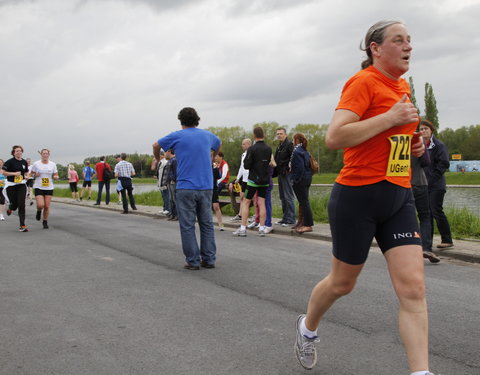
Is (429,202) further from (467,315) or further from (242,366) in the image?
(242,366)

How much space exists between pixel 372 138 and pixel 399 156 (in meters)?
0.18

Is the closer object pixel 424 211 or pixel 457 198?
pixel 424 211

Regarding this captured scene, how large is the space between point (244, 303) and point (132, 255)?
358cm

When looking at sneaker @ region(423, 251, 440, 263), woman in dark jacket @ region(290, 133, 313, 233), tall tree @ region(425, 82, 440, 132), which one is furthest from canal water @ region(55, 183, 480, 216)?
tall tree @ region(425, 82, 440, 132)

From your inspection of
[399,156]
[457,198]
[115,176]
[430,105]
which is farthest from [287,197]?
[430,105]

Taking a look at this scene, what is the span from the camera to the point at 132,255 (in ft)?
27.1

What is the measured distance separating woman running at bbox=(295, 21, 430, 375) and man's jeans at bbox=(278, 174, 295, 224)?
9.06 m

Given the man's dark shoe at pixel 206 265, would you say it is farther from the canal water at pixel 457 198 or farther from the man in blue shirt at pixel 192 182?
the canal water at pixel 457 198

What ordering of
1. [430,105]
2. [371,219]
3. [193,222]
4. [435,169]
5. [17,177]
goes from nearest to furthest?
[371,219] → [193,222] → [435,169] → [17,177] → [430,105]

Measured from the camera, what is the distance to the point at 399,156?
2.86 metres

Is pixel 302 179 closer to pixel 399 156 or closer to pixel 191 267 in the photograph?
pixel 191 267

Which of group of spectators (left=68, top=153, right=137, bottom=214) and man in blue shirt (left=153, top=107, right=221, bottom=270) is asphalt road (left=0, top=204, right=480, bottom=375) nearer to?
man in blue shirt (left=153, top=107, right=221, bottom=270)

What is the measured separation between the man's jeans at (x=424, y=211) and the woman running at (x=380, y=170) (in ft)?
14.7

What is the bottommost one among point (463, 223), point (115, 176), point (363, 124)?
point (463, 223)
